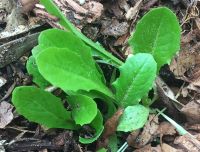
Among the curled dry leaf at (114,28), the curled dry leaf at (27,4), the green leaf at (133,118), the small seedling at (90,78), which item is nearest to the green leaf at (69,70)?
the small seedling at (90,78)

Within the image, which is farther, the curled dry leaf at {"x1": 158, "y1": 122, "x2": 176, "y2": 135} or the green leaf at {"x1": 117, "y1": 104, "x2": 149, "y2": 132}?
the curled dry leaf at {"x1": 158, "y1": 122, "x2": 176, "y2": 135}

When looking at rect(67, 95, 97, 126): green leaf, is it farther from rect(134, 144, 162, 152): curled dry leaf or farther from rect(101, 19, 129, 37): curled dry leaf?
rect(101, 19, 129, 37): curled dry leaf

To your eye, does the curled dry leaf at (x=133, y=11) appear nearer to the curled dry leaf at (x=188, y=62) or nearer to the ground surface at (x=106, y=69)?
the ground surface at (x=106, y=69)

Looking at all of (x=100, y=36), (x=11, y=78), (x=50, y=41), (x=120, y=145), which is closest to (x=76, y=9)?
(x=100, y=36)

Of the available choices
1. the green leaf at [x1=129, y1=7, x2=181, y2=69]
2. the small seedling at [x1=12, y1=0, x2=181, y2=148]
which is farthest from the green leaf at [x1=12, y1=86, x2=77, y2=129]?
the green leaf at [x1=129, y1=7, x2=181, y2=69]

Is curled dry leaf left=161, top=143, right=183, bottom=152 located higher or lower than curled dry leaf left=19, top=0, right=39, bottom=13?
lower

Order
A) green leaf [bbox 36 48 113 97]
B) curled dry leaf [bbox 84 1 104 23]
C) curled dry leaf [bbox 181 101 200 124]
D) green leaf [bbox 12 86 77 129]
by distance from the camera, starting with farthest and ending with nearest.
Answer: curled dry leaf [bbox 84 1 104 23] → curled dry leaf [bbox 181 101 200 124] → green leaf [bbox 12 86 77 129] → green leaf [bbox 36 48 113 97]

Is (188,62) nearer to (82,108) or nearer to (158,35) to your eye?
(158,35)
